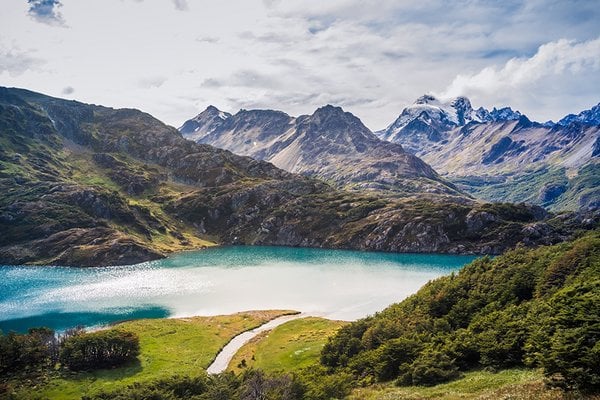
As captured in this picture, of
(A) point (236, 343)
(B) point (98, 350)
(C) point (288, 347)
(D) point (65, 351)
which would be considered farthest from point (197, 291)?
(D) point (65, 351)

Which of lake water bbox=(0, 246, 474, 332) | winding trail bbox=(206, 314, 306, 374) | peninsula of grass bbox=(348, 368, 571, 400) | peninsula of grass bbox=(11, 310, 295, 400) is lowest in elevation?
winding trail bbox=(206, 314, 306, 374)

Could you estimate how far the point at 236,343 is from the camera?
9669cm

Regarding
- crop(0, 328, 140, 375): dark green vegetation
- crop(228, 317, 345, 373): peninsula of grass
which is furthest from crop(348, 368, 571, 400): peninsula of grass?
crop(0, 328, 140, 375): dark green vegetation

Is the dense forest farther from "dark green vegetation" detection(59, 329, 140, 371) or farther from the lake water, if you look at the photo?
the lake water

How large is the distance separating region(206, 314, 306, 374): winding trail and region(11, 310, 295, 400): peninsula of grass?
1138 mm

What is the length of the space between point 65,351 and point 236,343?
3475 centimetres

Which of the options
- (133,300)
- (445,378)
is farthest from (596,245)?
(133,300)

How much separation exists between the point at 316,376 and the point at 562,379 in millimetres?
29505

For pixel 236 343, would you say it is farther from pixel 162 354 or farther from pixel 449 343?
pixel 449 343

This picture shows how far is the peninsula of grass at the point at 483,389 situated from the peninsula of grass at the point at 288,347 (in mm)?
29534

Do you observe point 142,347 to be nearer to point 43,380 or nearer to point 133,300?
point 43,380

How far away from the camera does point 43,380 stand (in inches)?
2682

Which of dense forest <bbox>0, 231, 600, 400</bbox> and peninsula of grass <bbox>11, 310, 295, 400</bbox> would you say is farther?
peninsula of grass <bbox>11, 310, 295, 400</bbox>

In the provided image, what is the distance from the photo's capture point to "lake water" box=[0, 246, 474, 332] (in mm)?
124375
